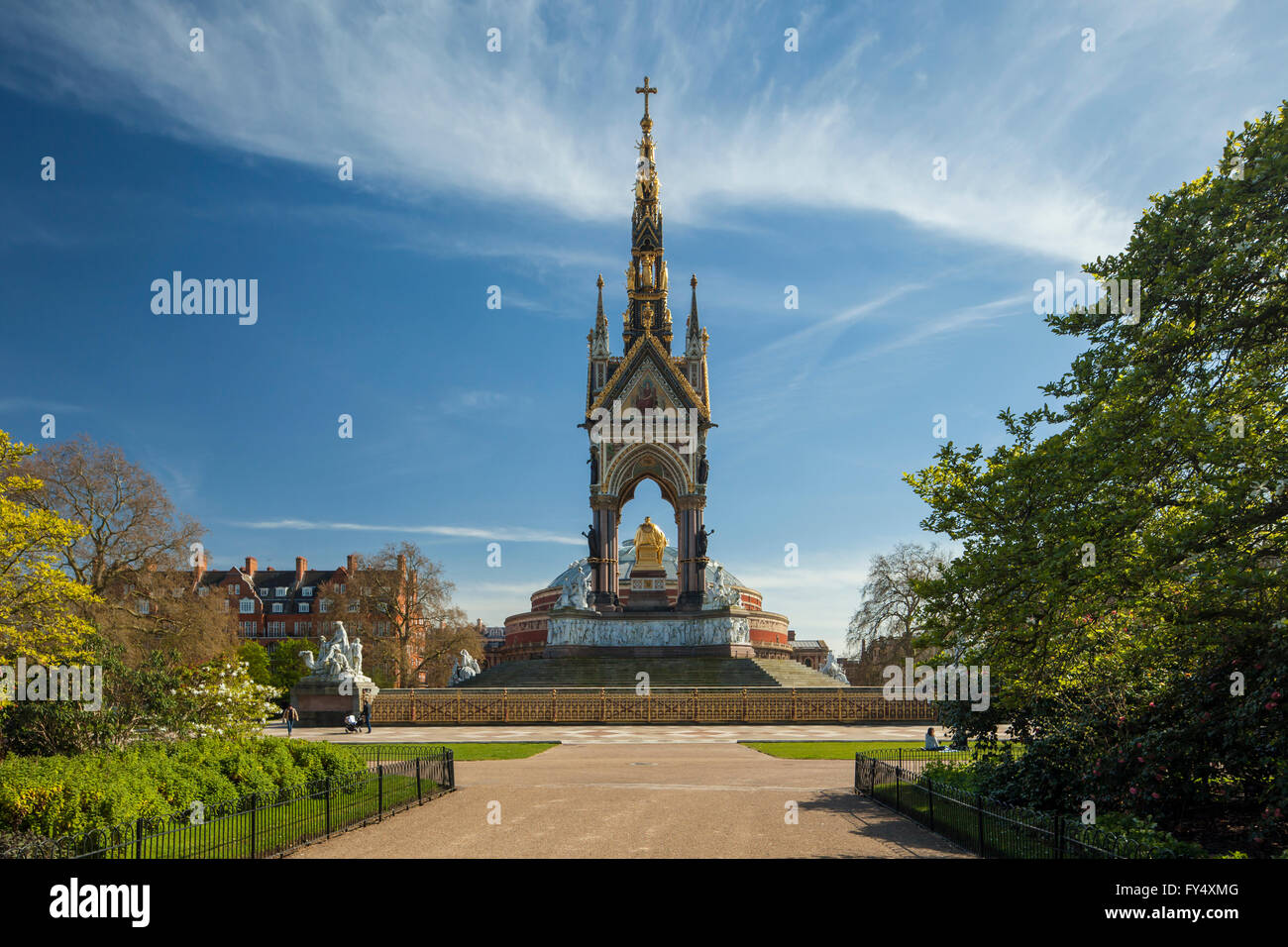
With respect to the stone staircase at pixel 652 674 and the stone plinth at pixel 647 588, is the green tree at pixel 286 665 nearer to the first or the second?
the stone staircase at pixel 652 674

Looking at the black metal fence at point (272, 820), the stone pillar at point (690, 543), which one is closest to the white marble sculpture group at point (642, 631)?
the stone pillar at point (690, 543)

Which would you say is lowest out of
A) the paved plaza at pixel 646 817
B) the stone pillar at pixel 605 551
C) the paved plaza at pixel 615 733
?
the paved plaza at pixel 615 733

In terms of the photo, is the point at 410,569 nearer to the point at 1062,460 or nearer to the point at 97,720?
the point at 97,720

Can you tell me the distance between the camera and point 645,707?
35.7 metres

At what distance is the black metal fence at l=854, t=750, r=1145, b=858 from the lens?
897 centimetres

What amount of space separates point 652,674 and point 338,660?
15.0 metres

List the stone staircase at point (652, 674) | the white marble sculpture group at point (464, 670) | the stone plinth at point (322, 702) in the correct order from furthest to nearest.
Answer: the white marble sculpture group at point (464, 670) < the stone staircase at point (652, 674) < the stone plinth at point (322, 702)

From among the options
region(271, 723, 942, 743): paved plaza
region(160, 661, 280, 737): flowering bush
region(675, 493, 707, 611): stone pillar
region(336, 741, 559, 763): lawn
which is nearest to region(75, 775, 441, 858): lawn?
region(160, 661, 280, 737): flowering bush

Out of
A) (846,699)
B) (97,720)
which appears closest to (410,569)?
(846,699)

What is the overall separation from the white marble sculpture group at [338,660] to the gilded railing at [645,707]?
5.72 ft

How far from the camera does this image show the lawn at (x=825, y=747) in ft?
76.9
